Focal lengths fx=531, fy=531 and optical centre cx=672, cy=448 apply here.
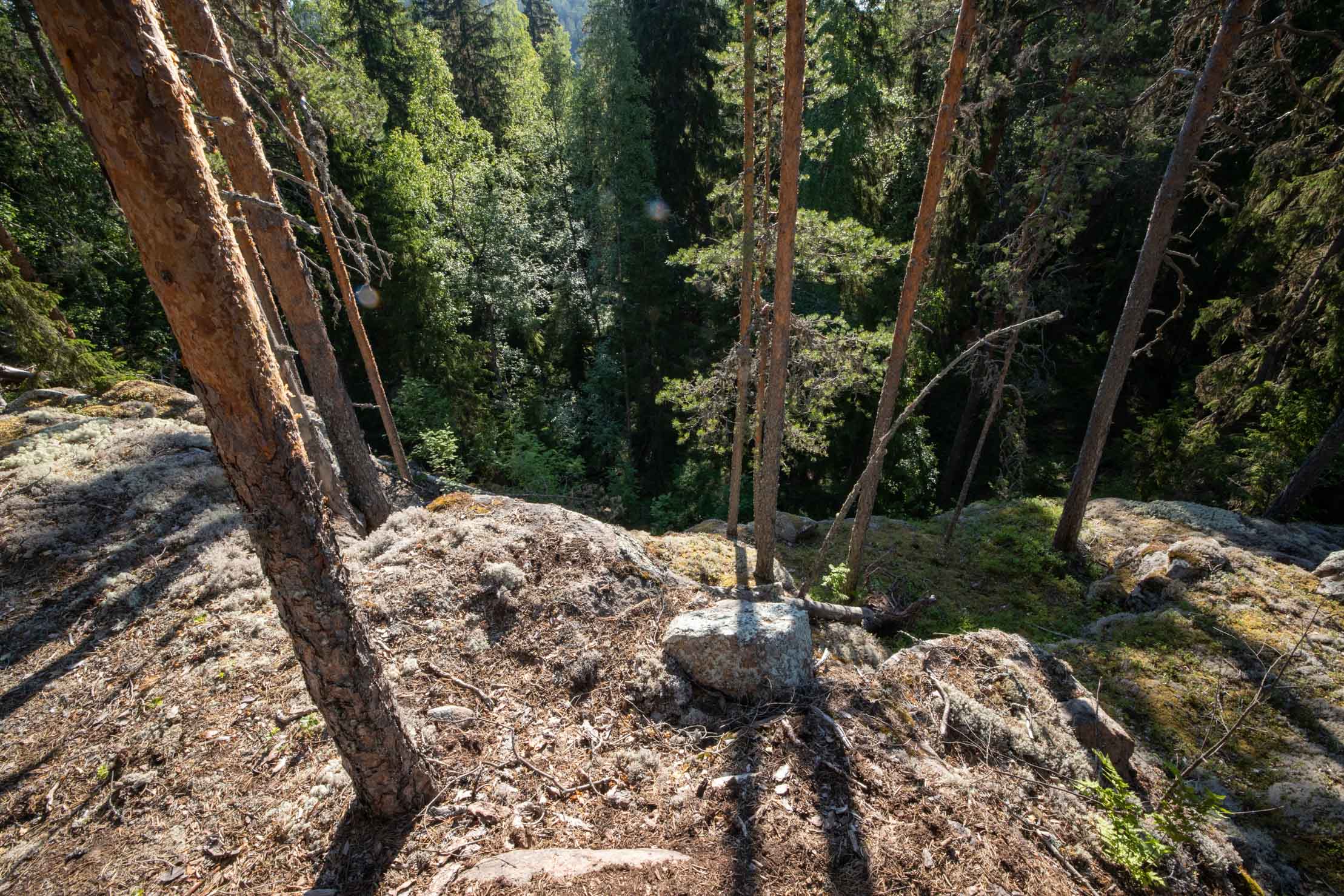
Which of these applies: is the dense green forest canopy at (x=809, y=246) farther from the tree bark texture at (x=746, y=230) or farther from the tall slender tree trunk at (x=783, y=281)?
the tall slender tree trunk at (x=783, y=281)

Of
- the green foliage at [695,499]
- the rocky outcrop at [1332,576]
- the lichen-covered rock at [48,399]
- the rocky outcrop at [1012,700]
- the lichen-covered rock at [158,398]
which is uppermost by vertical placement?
the lichen-covered rock at [48,399]

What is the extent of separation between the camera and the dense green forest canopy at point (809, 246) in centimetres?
848

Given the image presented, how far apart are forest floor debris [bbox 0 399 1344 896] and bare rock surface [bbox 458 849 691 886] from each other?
0.18ft

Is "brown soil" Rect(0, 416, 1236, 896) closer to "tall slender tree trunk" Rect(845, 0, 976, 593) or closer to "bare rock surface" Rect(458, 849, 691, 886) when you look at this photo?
"bare rock surface" Rect(458, 849, 691, 886)

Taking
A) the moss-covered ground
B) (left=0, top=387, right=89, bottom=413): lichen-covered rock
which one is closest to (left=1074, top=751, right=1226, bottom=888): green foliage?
the moss-covered ground

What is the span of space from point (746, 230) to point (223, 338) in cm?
826

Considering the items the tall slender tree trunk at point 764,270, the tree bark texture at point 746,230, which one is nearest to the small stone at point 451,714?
the tall slender tree trunk at point 764,270

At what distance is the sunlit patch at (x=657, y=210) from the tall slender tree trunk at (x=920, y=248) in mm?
11145

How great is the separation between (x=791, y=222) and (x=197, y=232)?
6.35 m

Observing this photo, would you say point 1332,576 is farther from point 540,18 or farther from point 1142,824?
point 540,18

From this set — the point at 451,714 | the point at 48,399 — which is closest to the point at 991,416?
the point at 451,714

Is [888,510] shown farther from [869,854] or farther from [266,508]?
[266,508]

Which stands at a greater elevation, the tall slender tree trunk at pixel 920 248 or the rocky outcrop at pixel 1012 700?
the tall slender tree trunk at pixel 920 248

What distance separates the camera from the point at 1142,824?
334 cm
